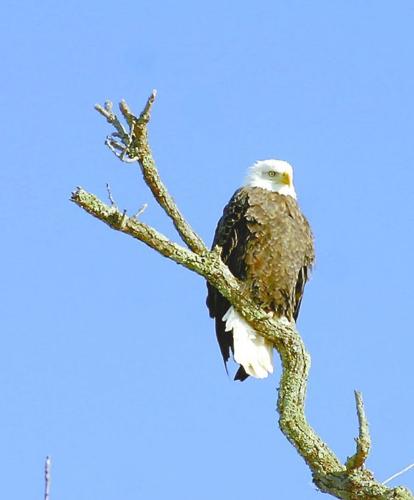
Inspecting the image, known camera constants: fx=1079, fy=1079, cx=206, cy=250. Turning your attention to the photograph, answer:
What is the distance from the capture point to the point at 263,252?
20.2 feet

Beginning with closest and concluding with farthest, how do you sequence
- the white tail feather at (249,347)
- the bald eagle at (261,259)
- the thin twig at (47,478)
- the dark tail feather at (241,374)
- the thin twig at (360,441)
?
the thin twig at (47,478) → the thin twig at (360,441) → the white tail feather at (249,347) → the bald eagle at (261,259) → the dark tail feather at (241,374)

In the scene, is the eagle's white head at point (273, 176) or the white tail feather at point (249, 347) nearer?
the white tail feather at point (249, 347)

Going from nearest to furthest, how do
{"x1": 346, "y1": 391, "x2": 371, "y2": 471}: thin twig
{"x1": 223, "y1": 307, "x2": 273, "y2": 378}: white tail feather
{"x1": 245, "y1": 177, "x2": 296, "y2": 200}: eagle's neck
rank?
1. {"x1": 346, "y1": 391, "x2": 371, "y2": 471}: thin twig
2. {"x1": 223, "y1": 307, "x2": 273, "y2": 378}: white tail feather
3. {"x1": 245, "y1": 177, "x2": 296, "y2": 200}: eagle's neck

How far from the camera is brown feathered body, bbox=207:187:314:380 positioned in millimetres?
6109

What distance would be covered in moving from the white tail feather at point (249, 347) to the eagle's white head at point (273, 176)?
1023mm

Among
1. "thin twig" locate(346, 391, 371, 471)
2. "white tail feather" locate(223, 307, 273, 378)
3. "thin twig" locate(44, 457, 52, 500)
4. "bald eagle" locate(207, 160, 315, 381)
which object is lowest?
"thin twig" locate(44, 457, 52, 500)

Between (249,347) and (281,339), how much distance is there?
70 centimetres

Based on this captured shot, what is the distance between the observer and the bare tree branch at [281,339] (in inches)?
167

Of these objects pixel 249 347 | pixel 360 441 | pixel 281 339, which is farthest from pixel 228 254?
pixel 360 441

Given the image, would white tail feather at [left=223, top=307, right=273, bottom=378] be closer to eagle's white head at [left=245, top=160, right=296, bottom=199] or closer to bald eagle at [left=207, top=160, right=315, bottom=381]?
bald eagle at [left=207, top=160, right=315, bottom=381]

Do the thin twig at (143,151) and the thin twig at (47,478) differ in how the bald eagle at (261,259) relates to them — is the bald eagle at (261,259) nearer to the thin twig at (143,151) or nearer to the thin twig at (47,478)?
the thin twig at (143,151)

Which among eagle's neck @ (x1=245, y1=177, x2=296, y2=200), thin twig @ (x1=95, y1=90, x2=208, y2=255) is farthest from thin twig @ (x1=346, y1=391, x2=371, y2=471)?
eagle's neck @ (x1=245, y1=177, x2=296, y2=200)

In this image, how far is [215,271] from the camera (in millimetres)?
5008

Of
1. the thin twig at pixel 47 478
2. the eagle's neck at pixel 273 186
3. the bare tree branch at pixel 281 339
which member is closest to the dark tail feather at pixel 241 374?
the bare tree branch at pixel 281 339
